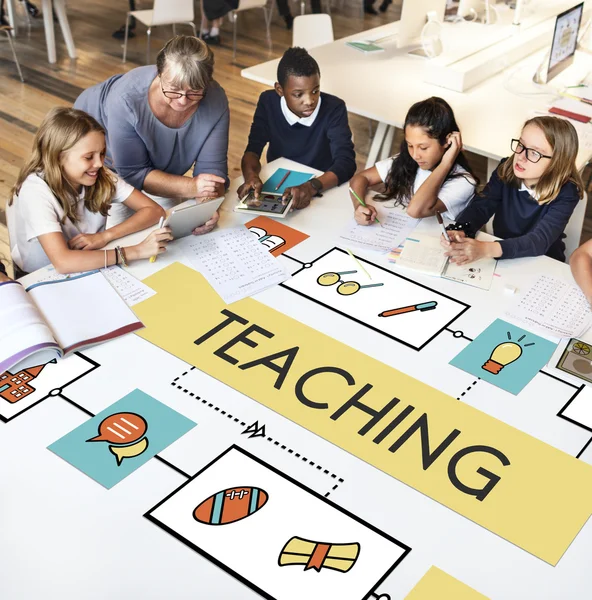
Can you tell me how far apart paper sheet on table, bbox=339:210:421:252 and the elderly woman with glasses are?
1.45 feet

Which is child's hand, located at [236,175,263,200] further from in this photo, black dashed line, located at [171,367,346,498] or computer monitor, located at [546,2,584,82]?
computer monitor, located at [546,2,584,82]

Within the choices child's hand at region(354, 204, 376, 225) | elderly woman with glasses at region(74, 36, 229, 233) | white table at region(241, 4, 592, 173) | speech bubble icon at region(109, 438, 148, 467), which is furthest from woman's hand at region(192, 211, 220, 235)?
white table at region(241, 4, 592, 173)

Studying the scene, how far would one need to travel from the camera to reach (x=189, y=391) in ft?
5.42

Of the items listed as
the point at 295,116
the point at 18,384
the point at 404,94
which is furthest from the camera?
the point at 404,94

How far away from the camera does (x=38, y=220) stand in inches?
81.4

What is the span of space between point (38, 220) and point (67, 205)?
0.37 feet

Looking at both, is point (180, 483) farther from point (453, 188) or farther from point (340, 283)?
point (453, 188)

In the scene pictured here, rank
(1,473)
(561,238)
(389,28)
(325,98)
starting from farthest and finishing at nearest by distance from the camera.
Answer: (389,28) → (325,98) → (561,238) → (1,473)

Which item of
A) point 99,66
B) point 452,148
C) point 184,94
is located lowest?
point 99,66

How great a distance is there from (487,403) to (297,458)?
0.48 meters

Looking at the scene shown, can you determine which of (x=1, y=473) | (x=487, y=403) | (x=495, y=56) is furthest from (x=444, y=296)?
(x=495, y=56)

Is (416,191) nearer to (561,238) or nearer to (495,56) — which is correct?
(561,238)

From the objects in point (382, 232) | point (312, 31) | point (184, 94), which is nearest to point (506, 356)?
point (382, 232)

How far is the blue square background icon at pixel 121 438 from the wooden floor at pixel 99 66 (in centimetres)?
199
